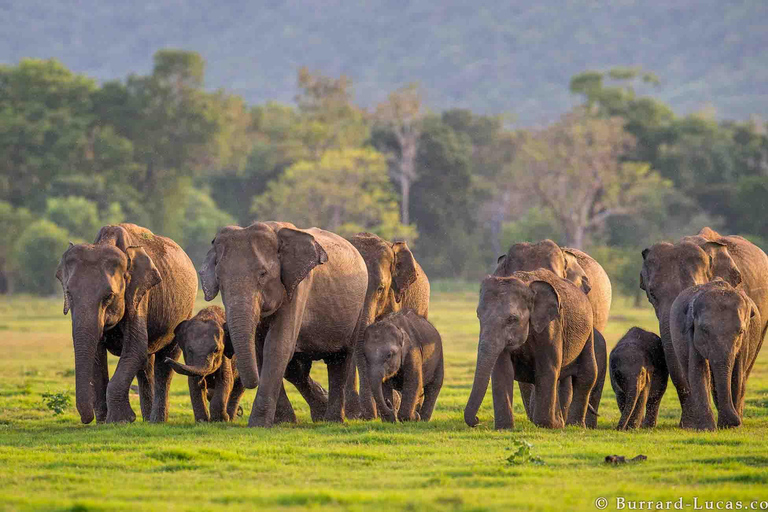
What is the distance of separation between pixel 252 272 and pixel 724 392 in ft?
18.4

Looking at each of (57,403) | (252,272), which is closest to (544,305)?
(252,272)

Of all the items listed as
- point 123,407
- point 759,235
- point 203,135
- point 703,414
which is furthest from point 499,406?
point 203,135

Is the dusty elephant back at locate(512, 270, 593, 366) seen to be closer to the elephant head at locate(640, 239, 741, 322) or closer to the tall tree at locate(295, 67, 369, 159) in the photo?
the elephant head at locate(640, 239, 741, 322)

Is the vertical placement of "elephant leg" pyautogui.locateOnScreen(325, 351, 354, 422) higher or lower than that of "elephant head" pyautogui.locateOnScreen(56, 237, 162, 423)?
lower

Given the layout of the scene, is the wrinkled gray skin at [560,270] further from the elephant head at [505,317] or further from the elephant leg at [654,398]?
the elephant head at [505,317]

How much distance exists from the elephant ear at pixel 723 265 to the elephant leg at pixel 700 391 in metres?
2.60

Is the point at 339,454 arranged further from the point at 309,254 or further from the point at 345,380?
the point at 345,380

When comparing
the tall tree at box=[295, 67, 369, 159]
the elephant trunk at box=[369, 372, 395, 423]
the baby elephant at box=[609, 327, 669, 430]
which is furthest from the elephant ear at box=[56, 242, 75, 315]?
the tall tree at box=[295, 67, 369, 159]

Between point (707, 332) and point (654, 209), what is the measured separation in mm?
62406

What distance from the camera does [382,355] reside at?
15797mm

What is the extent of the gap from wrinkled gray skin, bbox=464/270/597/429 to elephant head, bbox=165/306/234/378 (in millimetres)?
A: 3136

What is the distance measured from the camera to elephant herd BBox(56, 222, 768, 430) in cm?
1471

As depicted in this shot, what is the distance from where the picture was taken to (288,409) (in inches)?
648

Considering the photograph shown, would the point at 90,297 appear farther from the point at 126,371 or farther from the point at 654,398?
the point at 654,398
